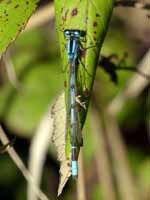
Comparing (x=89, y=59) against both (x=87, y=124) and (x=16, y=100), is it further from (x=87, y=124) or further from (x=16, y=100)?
(x=16, y=100)

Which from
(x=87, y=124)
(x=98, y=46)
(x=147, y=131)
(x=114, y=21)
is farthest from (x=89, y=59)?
(x=114, y=21)

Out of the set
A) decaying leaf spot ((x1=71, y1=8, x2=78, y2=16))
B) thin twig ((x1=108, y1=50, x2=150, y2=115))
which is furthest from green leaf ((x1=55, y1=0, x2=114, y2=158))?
thin twig ((x1=108, y1=50, x2=150, y2=115))

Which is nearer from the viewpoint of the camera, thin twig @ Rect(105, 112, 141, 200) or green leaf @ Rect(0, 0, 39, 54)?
green leaf @ Rect(0, 0, 39, 54)

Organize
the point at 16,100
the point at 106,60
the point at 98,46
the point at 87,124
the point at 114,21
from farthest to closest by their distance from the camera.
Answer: the point at 114,21 → the point at 16,100 → the point at 87,124 → the point at 106,60 → the point at 98,46

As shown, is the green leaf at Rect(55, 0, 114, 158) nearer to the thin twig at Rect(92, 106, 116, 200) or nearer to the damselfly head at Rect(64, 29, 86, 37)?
the damselfly head at Rect(64, 29, 86, 37)

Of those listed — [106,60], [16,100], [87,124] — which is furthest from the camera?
[16,100]

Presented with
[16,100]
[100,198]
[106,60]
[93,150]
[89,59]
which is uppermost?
[89,59]
